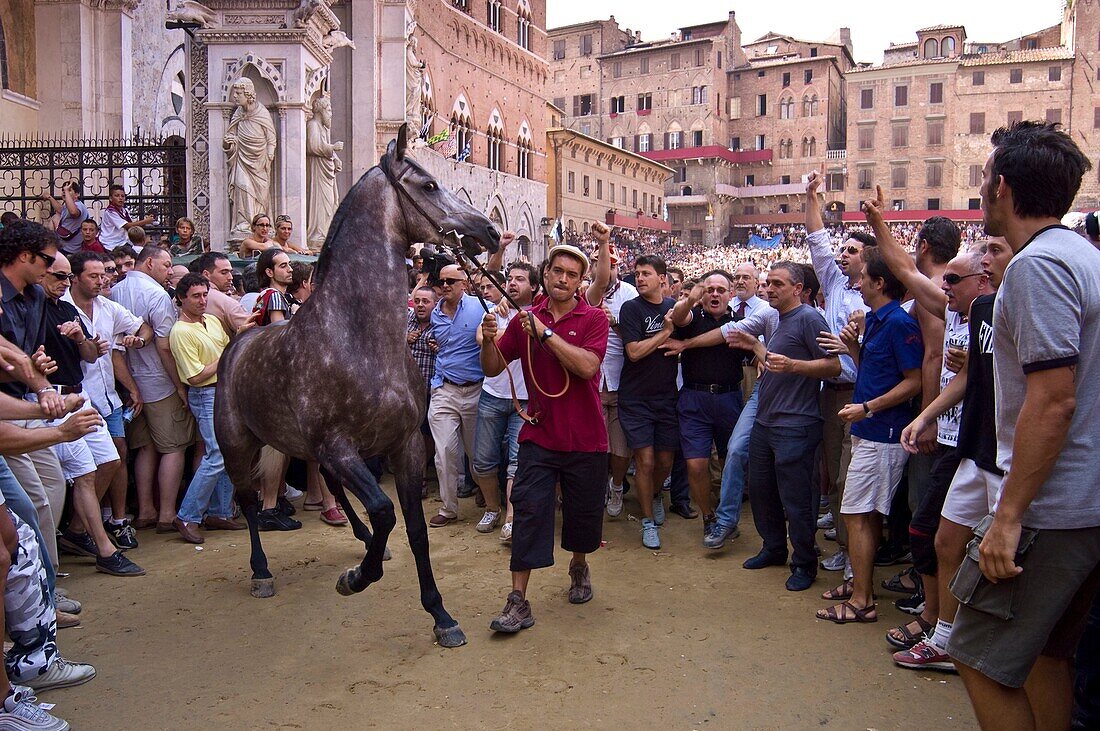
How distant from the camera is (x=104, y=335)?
6.22 metres

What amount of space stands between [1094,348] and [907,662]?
248 centimetres

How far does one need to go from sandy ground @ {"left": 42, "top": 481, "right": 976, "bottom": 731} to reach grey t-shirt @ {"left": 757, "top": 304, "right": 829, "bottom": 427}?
113 cm

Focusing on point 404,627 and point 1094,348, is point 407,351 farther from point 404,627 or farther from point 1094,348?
point 1094,348

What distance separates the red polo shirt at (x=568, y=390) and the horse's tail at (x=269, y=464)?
2816 millimetres

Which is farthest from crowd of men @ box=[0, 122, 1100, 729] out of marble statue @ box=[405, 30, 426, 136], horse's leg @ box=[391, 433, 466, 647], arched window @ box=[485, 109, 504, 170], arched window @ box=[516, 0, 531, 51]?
arched window @ box=[516, 0, 531, 51]

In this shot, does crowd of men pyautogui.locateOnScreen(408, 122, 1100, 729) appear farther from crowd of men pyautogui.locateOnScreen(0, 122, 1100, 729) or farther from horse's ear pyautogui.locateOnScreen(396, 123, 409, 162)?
horse's ear pyautogui.locateOnScreen(396, 123, 409, 162)

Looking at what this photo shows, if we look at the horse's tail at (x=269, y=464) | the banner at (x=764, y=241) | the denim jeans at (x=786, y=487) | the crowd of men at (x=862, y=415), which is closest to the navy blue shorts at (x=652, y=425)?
the crowd of men at (x=862, y=415)

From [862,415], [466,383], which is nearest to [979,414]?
[862,415]

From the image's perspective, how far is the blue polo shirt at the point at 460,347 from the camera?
7148 mm

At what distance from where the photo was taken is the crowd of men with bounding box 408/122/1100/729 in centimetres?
249

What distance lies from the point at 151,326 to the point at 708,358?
15.1 feet

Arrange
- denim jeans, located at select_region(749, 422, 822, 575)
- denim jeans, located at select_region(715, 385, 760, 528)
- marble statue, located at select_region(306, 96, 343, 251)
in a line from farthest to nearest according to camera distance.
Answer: marble statue, located at select_region(306, 96, 343, 251) < denim jeans, located at select_region(715, 385, 760, 528) < denim jeans, located at select_region(749, 422, 822, 575)

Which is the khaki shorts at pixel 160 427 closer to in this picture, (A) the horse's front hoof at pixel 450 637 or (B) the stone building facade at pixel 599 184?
(A) the horse's front hoof at pixel 450 637

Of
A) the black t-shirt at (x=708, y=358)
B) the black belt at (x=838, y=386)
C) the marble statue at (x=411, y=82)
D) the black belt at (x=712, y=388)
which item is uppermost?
the marble statue at (x=411, y=82)
